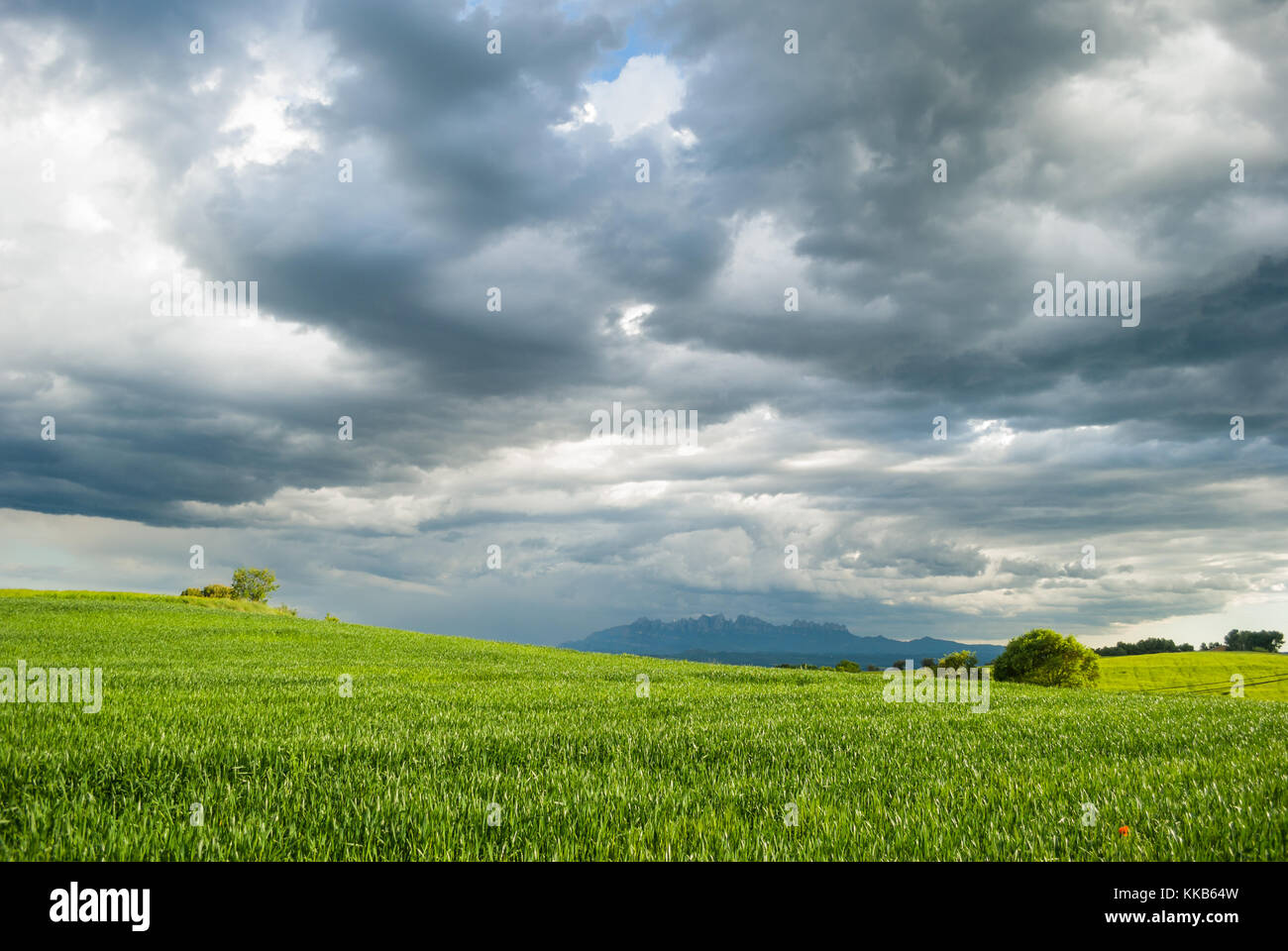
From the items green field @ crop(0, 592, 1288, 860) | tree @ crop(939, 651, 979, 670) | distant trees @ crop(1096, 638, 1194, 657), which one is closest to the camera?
green field @ crop(0, 592, 1288, 860)

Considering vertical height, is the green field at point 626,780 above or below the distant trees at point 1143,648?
above

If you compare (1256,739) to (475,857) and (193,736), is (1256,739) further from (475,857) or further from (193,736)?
(193,736)

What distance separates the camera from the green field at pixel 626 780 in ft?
17.9

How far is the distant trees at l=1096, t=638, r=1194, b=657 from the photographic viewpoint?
150 metres

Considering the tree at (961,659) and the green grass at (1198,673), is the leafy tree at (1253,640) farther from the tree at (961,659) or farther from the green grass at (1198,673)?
the tree at (961,659)

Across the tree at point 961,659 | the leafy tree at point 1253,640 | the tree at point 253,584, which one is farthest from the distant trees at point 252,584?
the leafy tree at point 1253,640

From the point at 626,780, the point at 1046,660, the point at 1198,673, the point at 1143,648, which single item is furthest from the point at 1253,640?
the point at 626,780

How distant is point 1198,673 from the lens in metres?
112

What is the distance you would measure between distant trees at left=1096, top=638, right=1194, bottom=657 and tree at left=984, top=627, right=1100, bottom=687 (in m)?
97.5

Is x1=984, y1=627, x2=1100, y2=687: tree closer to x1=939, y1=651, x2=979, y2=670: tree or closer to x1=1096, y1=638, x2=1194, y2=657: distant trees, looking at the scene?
x1=939, y1=651, x2=979, y2=670: tree

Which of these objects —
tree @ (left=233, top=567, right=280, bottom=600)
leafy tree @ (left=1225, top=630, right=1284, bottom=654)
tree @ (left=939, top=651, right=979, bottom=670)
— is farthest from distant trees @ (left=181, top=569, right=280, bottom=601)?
leafy tree @ (left=1225, top=630, right=1284, bottom=654)

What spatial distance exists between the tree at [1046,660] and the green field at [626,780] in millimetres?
60431

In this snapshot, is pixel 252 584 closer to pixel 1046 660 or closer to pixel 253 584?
pixel 253 584
